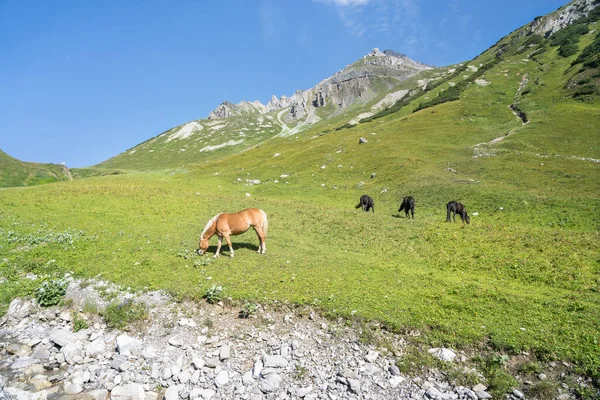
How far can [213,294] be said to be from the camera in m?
12.0

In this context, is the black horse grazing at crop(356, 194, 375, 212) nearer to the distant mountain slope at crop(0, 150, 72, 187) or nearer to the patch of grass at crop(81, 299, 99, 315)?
the patch of grass at crop(81, 299, 99, 315)

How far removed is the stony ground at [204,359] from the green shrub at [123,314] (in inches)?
10.2

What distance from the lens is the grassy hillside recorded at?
35.4ft

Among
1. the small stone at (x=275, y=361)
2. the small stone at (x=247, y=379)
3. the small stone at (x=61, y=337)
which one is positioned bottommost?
the small stone at (x=247, y=379)

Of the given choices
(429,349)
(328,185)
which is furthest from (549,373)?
(328,185)

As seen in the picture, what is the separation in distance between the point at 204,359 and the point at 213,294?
9.16ft

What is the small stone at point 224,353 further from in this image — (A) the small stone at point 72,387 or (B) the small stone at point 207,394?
(A) the small stone at point 72,387

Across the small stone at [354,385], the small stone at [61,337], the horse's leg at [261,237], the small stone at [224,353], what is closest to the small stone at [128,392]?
the small stone at [224,353]

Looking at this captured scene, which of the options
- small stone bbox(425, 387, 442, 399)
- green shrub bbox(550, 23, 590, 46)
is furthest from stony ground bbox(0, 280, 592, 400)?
green shrub bbox(550, 23, 590, 46)

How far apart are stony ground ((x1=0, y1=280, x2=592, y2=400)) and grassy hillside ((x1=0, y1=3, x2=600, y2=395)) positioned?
104 centimetres

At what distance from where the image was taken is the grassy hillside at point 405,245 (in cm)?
1080

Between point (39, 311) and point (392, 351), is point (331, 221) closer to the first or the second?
point (392, 351)

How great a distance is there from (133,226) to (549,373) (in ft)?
77.0

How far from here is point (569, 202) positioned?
27625mm
